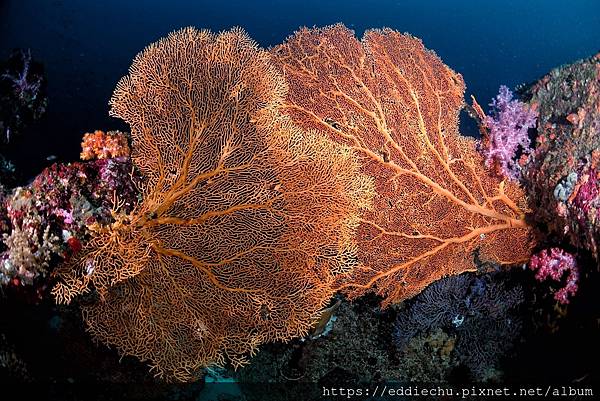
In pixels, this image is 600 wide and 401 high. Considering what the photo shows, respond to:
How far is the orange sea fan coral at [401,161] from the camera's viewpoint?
4645mm

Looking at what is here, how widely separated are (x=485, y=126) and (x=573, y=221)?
5.06 feet

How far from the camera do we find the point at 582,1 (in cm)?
6831

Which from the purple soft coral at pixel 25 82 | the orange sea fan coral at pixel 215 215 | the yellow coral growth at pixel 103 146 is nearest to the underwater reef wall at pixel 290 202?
the orange sea fan coral at pixel 215 215

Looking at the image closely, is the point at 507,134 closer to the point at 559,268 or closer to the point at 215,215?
the point at 559,268

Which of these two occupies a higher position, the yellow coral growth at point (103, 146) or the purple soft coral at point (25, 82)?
the purple soft coral at point (25, 82)

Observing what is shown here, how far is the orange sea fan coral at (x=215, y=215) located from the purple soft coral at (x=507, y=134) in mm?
2029

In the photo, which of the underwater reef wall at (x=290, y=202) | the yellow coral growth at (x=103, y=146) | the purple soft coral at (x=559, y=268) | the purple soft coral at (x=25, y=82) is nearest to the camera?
the underwater reef wall at (x=290, y=202)

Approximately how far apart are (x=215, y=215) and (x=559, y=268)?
3.92 m

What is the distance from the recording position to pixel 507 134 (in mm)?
4863

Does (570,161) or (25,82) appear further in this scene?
(25,82)

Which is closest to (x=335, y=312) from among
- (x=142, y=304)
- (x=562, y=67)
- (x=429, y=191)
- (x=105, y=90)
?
(x=429, y=191)

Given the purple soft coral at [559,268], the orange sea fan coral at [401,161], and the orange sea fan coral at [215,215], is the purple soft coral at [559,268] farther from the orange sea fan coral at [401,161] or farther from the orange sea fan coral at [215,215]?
the orange sea fan coral at [215,215]

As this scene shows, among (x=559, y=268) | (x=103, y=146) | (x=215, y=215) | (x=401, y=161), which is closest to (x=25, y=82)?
(x=103, y=146)

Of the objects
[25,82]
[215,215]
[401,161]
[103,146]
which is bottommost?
[215,215]
